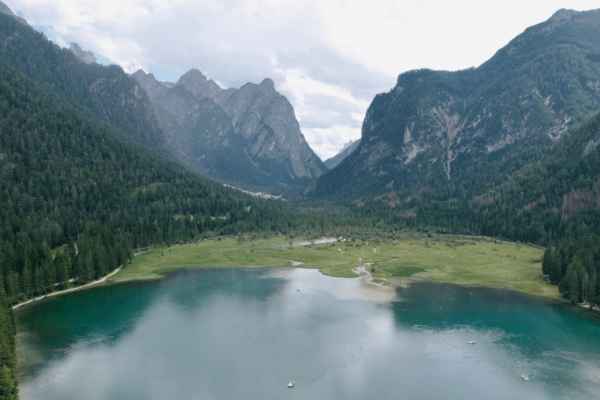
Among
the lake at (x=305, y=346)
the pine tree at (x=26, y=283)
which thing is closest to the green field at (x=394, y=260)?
the lake at (x=305, y=346)

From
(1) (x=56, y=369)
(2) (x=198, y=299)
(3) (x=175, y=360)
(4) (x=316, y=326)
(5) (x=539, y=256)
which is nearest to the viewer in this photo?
(1) (x=56, y=369)

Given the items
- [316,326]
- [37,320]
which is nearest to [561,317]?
[316,326]

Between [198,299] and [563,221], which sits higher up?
[563,221]

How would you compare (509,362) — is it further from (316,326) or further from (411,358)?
(316,326)

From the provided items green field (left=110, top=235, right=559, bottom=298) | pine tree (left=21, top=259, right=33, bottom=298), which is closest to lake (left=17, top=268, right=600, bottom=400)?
pine tree (left=21, top=259, right=33, bottom=298)

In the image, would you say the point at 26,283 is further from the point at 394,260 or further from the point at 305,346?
the point at 394,260

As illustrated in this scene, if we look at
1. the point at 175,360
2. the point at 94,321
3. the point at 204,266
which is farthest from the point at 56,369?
the point at 204,266

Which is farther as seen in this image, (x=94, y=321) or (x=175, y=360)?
(x=94, y=321)

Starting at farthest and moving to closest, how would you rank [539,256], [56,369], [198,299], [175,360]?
1. [539,256]
2. [198,299]
3. [175,360]
4. [56,369]

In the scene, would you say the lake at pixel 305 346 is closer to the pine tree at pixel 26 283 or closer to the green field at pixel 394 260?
the pine tree at pixel 26 283
